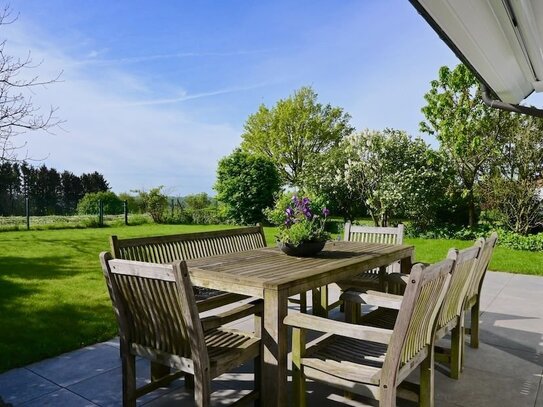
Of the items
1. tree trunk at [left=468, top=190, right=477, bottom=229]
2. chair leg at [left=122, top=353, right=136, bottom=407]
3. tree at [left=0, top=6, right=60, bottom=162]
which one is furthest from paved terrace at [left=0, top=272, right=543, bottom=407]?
tree trunk at [left=468, top=190, right=477, bottom=229]

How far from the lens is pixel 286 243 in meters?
3.28

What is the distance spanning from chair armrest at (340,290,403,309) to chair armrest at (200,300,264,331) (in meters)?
0.56

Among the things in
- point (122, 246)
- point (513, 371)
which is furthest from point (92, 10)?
point (513, 371)

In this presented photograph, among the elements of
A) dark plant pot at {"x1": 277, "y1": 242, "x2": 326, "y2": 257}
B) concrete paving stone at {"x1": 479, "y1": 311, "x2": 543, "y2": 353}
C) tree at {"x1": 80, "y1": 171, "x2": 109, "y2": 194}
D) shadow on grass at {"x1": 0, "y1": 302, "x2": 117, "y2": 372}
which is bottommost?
concrete paving stone at {"x1": 479, "y1": 311, "x2": 543, "y2": 353}

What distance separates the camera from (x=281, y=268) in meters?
2.74

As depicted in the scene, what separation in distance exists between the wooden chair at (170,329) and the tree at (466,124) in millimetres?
11213

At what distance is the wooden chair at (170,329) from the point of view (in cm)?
197

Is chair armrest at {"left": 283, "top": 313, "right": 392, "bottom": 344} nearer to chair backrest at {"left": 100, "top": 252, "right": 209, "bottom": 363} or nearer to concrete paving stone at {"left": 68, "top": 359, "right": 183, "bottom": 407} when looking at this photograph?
chair backrest at {"left": 100, "top": 252, "right": 209, "bottom": 363}

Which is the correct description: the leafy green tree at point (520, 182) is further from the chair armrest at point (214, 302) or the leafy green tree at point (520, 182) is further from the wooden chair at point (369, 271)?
the chair armrest at point (214, 302)

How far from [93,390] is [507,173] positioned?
1186cm

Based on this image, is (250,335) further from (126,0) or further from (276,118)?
(276,118)

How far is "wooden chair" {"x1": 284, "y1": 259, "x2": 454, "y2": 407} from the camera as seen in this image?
186cm

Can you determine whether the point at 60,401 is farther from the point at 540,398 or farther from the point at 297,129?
the point at 297,129

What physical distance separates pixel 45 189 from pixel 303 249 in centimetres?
2205
